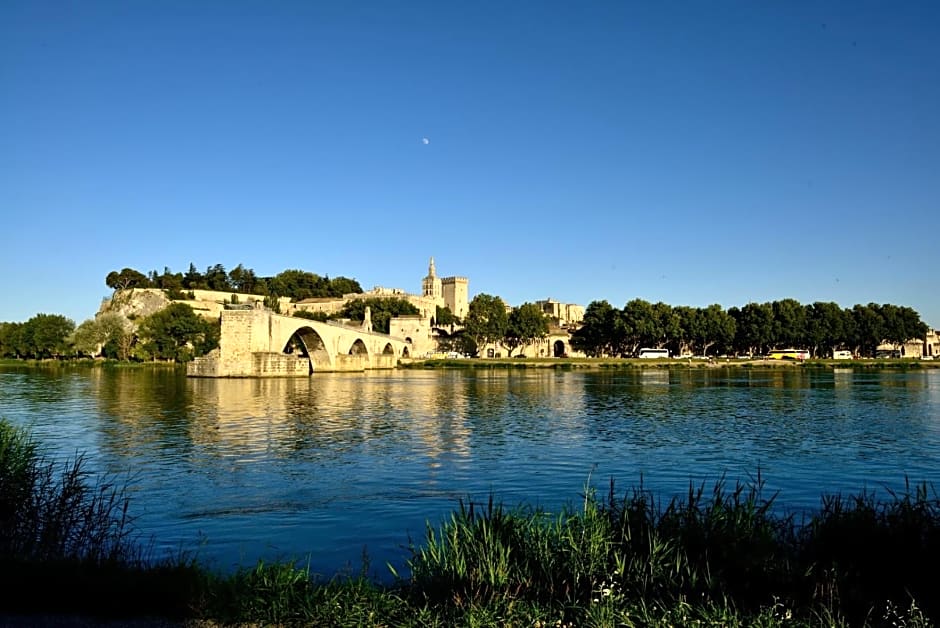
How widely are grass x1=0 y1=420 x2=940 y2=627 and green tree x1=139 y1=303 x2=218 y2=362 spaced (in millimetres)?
82227

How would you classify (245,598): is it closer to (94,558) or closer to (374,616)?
(374,616)

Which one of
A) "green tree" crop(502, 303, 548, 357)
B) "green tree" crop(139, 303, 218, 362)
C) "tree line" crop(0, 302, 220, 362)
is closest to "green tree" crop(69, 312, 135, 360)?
"tree line" crop(0, 302, 220, 362)

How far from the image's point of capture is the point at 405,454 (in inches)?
711

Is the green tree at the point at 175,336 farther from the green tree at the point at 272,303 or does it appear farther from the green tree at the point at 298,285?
the green tree at the point at 298,285

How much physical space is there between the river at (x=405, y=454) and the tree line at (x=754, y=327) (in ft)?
209

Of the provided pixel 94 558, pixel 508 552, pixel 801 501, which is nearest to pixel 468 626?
pixel 508 552

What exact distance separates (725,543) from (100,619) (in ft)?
18.2

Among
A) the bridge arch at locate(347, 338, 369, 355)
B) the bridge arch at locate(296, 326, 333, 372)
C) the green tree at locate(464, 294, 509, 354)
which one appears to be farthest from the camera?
the green tree at locate(464, 294, 509, 354)

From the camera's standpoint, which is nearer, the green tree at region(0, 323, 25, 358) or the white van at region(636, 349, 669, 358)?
the green tree at region(0, 323, 25, 358)

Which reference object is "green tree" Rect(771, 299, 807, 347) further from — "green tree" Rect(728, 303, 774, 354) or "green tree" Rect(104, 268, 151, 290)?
"green tree" Rect(104, 268, 151, 290)

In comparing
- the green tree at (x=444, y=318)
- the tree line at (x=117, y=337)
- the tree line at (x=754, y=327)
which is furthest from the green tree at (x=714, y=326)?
the tree line at (x=117, y=337)

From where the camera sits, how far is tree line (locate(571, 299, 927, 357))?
9856cm

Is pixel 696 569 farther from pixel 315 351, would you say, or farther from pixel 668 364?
pixel 668 364

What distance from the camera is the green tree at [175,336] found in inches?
3332
